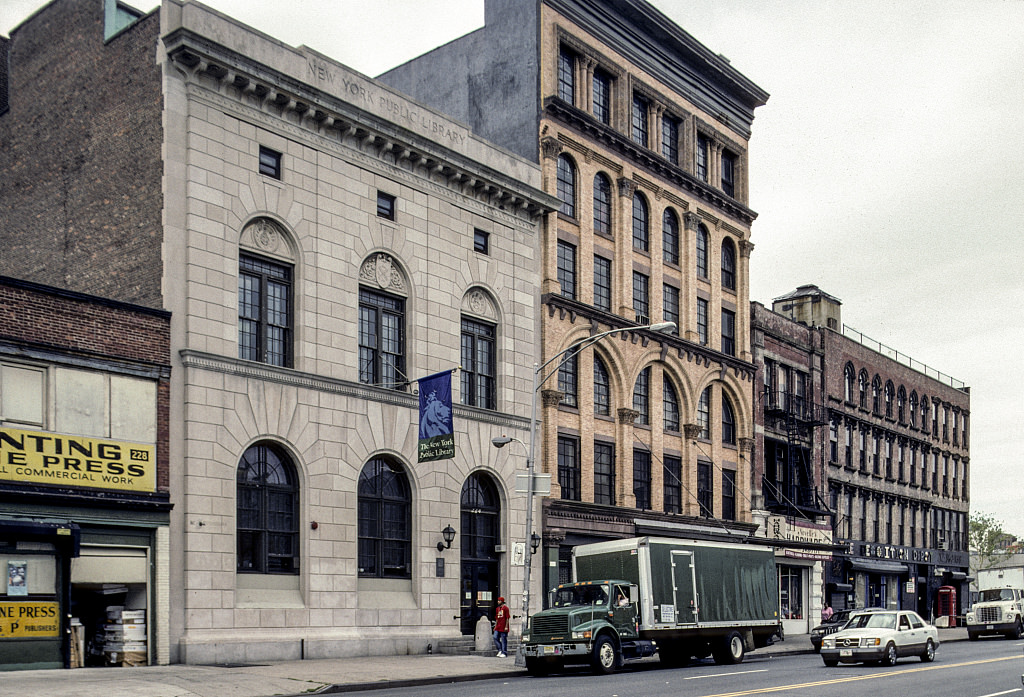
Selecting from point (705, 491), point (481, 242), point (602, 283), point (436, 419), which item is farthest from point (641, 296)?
point (436, 419)

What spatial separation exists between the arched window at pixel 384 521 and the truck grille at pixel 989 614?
3040cm

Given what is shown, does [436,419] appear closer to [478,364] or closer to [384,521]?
[384,521]

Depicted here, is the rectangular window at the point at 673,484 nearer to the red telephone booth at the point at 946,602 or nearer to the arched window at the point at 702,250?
the arched window at the point at 702,250

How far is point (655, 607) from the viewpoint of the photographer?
3006 centimetres

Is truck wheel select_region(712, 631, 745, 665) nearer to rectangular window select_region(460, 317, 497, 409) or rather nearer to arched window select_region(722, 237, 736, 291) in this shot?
rectangular window select_region(460, 317, 497, 409)

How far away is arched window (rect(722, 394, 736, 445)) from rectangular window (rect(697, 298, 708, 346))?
3.18 m

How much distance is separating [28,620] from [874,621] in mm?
20903

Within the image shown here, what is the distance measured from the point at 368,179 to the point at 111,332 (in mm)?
10145

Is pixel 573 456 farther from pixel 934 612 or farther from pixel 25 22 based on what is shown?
pixel 934 612

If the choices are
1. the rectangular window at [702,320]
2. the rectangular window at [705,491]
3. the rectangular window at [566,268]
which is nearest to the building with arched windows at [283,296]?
the rectangular window at [566,268]

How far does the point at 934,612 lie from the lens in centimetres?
7306

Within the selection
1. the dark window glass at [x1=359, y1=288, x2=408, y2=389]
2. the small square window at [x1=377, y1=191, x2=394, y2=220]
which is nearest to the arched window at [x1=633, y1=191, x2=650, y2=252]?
the small square window at [x1=377, y1=191, x2=394, y2=220]

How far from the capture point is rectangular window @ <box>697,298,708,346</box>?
50938 millimetres

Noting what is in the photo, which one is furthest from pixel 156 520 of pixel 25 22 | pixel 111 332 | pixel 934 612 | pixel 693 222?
pixel 934 612
